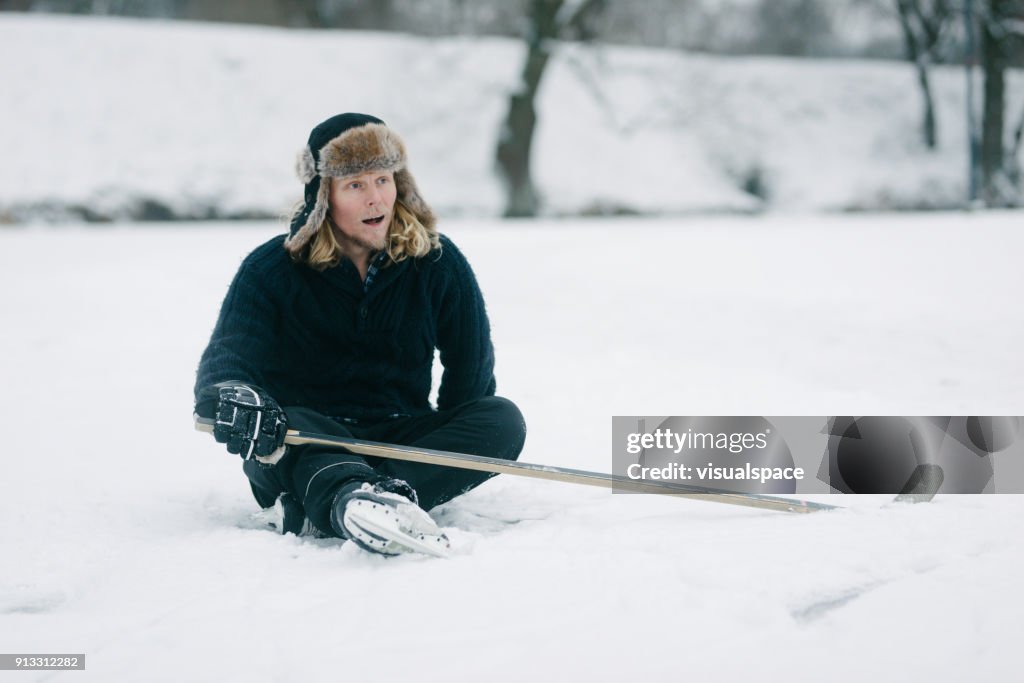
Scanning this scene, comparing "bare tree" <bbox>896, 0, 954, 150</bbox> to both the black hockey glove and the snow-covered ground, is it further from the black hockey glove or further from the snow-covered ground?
the black hockey glove

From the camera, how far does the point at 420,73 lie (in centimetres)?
1456

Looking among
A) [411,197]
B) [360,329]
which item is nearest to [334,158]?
[411,197]

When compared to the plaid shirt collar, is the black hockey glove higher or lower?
lower

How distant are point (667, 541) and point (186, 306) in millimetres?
4332

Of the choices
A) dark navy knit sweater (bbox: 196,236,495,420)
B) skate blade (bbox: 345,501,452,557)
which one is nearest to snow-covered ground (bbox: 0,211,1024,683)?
skate blade (bbox: 345,501,452,557)

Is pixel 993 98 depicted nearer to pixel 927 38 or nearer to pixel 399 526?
pixel 927 38

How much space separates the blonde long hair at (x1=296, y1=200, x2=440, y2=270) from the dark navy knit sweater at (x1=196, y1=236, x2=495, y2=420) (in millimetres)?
22

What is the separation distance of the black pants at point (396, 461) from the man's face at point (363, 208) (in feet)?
1.57

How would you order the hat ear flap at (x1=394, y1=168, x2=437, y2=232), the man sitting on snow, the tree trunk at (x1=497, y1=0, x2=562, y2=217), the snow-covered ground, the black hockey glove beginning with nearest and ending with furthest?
the snow-covered ground, the black hockey glove, the man sitting on snow, the hat ear flap at (x1=394, y1=168, x2=437, y2=232), the tree trunk at (x1=497, y1=0, x2=562, y2=217)

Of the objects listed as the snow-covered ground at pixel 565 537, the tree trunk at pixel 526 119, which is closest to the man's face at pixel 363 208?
the snow-covered ground at pixel 565 537

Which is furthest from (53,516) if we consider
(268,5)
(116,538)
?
(268,5)

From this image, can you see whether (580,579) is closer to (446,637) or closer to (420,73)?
(446,637)

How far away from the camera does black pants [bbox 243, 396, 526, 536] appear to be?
7.42 ft

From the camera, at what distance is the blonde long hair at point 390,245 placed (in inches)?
99.8
